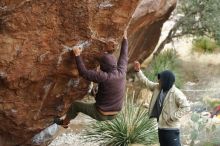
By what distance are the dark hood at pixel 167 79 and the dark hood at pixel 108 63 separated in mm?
922

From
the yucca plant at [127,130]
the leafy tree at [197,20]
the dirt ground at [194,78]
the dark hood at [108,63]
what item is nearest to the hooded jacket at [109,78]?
the dark hood at [108,63]

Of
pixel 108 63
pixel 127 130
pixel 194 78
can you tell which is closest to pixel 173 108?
pixel 108 63

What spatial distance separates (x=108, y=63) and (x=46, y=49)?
2.86ft

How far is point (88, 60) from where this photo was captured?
25.9 ft

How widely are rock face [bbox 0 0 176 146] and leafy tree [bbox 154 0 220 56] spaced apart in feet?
35.3

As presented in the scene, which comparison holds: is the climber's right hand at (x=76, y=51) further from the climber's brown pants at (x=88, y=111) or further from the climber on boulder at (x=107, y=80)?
the climber's brown pants at (x=88, y=111)

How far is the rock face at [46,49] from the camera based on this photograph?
283 inches

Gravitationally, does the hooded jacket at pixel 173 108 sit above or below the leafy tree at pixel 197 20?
below

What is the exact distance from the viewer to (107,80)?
759 centimetres

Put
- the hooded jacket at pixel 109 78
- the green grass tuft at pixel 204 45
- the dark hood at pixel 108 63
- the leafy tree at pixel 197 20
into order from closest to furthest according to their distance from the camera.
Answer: the hooded jacket at pixel 109 78 → the dark hood at pixel 108 63 → the leafy tree at pixel 197 20 → the green grass tuft at pixel 204 45

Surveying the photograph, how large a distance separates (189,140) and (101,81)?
17.1ft

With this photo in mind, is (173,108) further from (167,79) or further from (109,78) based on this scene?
(109,78)

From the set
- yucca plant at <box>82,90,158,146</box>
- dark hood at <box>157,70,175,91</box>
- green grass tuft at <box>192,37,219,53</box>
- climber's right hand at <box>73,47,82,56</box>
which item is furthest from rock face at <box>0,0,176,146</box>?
green grass tuft at <box>192,37,219,53</box>

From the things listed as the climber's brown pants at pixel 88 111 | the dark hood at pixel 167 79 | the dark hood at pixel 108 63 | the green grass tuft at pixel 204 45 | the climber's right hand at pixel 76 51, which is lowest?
the green grass tuft at pixel 204 45
